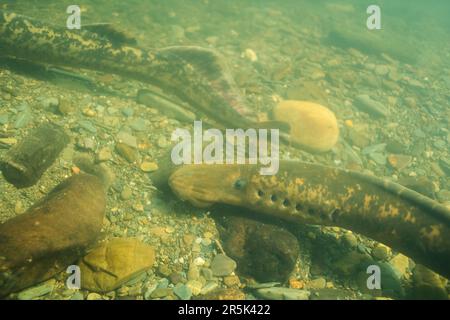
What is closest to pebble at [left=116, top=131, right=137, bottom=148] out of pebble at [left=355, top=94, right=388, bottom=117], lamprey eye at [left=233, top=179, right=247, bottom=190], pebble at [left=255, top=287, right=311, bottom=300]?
lamprey eye at [left=233, top=179, right=247, bottom=190]

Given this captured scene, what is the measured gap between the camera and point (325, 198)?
9.93 ft

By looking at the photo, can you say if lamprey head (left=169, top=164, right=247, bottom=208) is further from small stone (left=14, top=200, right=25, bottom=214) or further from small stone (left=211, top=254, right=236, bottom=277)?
small stone (left=14, top=200, right=25, bottom=214)

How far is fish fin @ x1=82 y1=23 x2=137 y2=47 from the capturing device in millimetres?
4785

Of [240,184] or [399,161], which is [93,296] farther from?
[399,161]

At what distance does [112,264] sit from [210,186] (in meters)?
1.10

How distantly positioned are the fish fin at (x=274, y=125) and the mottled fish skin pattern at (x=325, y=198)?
4.55ft

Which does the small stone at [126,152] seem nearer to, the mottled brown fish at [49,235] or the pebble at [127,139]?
the pebble at [127,139]

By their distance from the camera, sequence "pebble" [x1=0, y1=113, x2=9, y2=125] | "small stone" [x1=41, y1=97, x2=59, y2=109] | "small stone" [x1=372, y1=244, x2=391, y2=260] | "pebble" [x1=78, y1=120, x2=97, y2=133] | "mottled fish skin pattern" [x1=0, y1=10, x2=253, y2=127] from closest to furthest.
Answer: "small stone" [x1=372, y1=244, x2=391, y2=260]
"pebble" [x1=0, y1=113, x2=9, y2=125]
"pebble" [x1=78, y1=120, x2=97, y2=133]
"small stone" [x1=41, y1=97, x2=59, y2=109]
"mottled fish skin pattern" [x1=0, y1=10, x2=253, y2=127]

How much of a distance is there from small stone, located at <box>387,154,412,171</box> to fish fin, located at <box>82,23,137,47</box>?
15.2 feet

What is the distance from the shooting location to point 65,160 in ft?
11.3

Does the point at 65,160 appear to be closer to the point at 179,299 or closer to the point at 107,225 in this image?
the point at 107,225

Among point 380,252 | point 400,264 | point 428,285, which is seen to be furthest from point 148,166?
point 428,285

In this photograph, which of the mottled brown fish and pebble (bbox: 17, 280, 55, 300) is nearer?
the mottled brown fish

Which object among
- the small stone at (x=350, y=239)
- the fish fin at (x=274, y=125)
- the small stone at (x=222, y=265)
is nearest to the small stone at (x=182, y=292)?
the small stone at (x=222, y=265)
